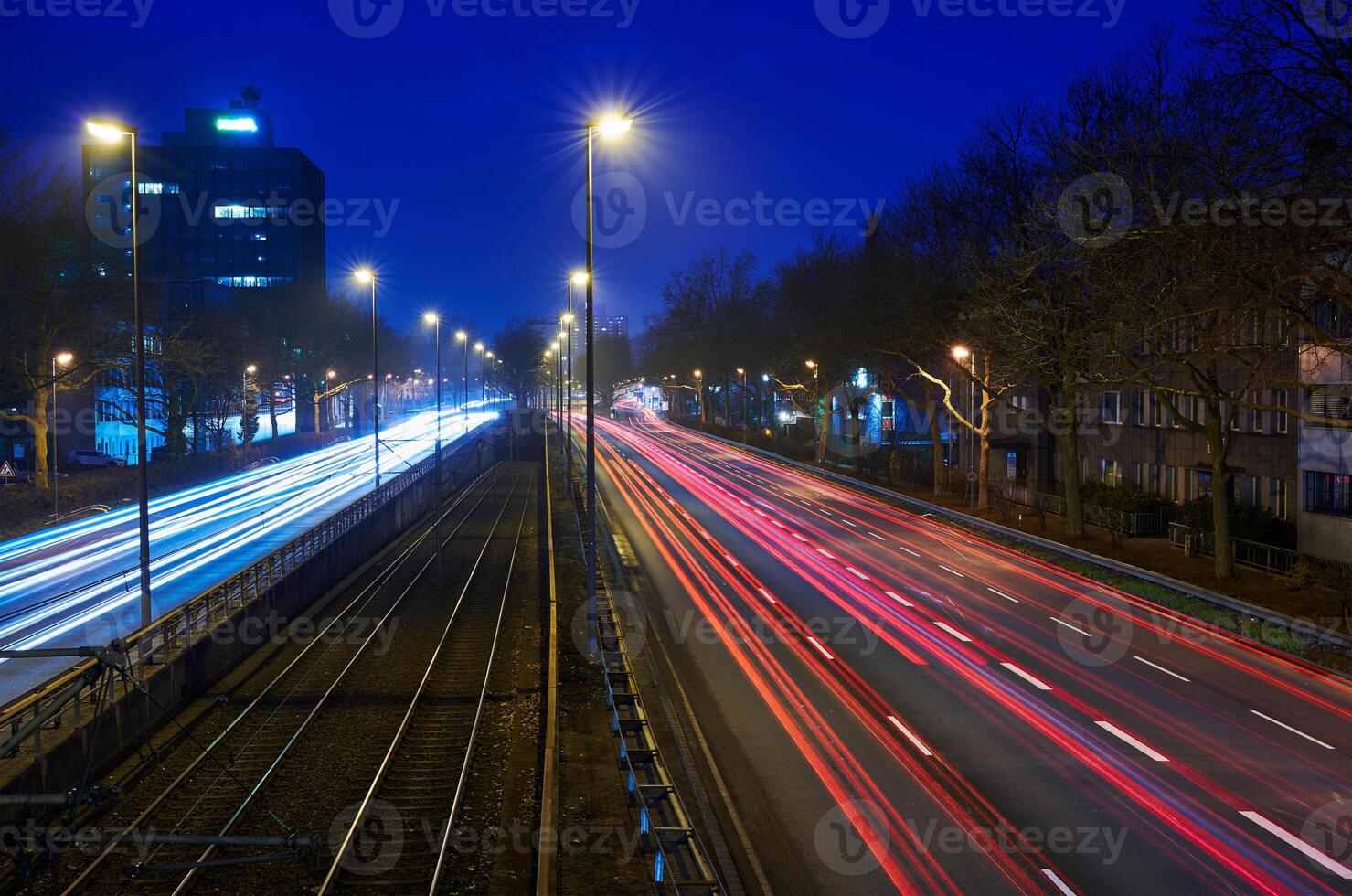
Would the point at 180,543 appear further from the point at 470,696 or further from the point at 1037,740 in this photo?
the point at 1037,740

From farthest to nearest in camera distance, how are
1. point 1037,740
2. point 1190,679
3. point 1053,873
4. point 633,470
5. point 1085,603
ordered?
point 633,470, point 1085,603, point 1190,679, point 1037,740, point 1053,873

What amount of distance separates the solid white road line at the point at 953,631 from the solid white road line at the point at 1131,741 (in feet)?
16.3

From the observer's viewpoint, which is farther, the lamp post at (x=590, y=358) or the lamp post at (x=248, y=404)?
the lamp post at (x=248, y=404)

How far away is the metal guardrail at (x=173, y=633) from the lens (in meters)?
11.4

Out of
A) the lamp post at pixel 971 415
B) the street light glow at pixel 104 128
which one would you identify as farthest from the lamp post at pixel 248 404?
the street light glow at pixel 104 128

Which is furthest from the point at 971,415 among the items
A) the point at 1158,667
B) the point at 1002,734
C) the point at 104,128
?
the point at 104,128

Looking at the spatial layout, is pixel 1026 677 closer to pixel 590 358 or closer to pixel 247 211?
pixel 590 358

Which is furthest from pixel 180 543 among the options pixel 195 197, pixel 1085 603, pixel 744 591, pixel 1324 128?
pixel 195 197

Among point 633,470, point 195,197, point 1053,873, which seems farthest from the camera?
point 195,197

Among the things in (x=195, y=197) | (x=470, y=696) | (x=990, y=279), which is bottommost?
(x=470, y=696)

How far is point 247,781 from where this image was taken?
1299cm

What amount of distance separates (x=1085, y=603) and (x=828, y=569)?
22.9 feet

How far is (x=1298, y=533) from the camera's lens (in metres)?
27.5

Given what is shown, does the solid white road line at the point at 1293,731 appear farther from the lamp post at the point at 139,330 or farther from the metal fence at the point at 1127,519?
the lamp post at the point at 139,330
